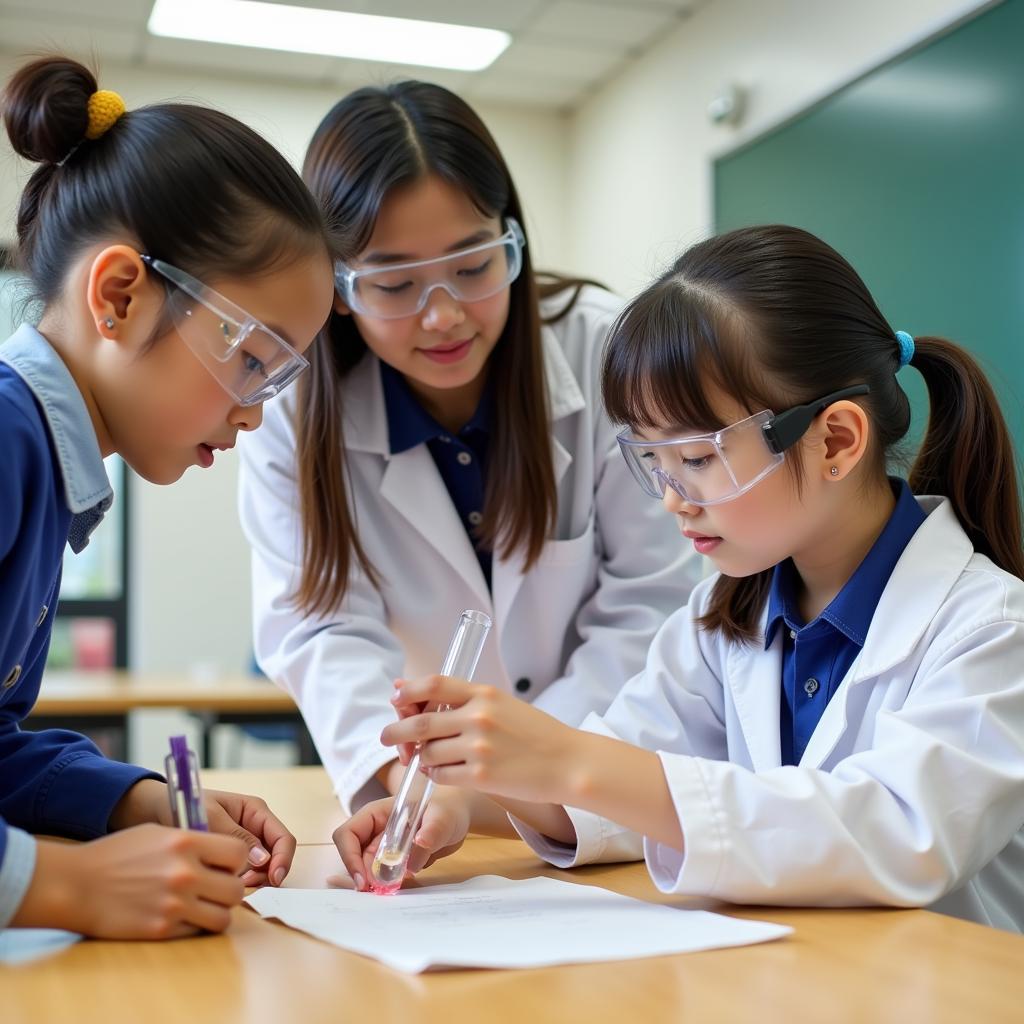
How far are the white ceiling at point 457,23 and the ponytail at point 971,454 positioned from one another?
3.32 metres

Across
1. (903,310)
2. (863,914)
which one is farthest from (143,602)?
(863,914)

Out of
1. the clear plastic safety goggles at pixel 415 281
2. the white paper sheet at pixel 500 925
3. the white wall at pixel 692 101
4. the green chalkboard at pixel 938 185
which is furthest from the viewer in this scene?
the white wall at pixel 692 101

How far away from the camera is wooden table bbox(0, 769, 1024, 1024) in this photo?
0.71 meters

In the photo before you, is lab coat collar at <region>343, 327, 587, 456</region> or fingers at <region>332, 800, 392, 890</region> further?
lab coat collar at <region>343, 327, 587, 456</region>

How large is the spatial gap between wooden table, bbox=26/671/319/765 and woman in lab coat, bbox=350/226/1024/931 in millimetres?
2686

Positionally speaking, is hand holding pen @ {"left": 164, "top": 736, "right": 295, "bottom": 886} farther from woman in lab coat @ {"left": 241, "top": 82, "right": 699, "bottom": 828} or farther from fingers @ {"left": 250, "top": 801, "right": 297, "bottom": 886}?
woman in lab coat @ {"left": 241, "top": 82, "right": 699, "bottom": 828}

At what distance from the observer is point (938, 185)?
3.31m

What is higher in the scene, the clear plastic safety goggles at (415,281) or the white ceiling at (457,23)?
the white ceiling at (457,23)

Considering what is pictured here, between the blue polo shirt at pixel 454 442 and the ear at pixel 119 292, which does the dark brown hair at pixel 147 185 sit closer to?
the ear at pixel 119 292

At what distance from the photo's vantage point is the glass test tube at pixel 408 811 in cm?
108

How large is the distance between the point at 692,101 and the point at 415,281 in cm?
348

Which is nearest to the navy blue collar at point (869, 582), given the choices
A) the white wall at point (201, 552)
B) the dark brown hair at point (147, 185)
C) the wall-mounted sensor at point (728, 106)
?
the dark brown hair at point (147, 185)

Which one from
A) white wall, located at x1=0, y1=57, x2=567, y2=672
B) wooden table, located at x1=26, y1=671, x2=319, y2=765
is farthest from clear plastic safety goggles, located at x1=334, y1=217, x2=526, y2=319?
white wall, located at x1=0, y1=57, x2=567, y2=672

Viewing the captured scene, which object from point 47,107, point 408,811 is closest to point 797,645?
point 408,811
